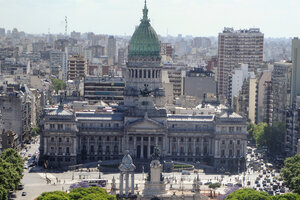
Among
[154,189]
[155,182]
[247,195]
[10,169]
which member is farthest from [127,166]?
[10,169]

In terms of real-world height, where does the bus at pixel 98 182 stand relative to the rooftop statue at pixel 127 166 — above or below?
below

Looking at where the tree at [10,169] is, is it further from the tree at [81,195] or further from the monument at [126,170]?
the monument at [126,170]

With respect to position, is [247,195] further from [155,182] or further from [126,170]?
[126,170]

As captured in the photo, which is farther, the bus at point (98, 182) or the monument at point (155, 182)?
the bus at point (98, 182)

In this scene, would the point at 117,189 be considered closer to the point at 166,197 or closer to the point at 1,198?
the point at 166,197

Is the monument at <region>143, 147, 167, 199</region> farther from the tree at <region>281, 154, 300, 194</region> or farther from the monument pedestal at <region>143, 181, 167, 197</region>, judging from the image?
the tree at <region>281, 154, 300, 194</region>

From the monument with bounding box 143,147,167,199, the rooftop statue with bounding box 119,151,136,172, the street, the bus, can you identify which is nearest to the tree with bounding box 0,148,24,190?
the street

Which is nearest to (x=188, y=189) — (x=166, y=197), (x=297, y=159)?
(x=166, y=197)

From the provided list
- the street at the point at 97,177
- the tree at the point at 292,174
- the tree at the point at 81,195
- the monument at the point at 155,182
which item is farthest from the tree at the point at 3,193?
the tree at the point at 292,174
